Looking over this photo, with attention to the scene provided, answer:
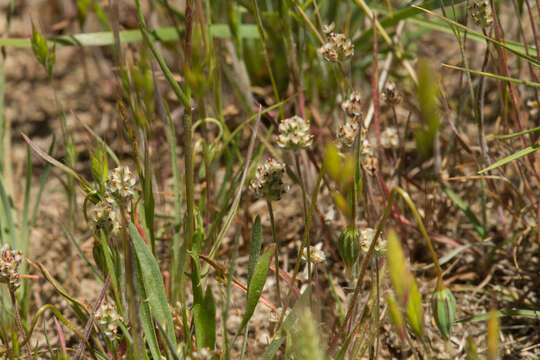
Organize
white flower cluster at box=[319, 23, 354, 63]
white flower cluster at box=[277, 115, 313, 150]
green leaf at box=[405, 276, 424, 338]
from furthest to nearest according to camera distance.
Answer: white flower cluster at box=[319, 23, 354, 63]
white flower cluster at box=[277, 115, 313, 150]
green leaf at box=[405, 276, 424, 338]

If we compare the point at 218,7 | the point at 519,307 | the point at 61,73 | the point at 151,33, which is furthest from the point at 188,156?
the point at 61,73

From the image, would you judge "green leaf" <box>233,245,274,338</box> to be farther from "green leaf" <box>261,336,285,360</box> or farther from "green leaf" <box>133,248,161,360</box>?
"green leaf" <box>133,248,161,360</box>

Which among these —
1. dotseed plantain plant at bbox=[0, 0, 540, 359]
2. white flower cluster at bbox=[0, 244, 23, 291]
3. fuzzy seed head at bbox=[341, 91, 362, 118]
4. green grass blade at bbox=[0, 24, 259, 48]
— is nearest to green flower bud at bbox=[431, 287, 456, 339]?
dotseed plantain plant at bbox=[0, 0, 540, 359]

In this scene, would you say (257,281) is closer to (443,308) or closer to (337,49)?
(443,308)

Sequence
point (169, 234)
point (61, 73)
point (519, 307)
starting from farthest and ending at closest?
point (61, 73), point (169, 234), point (519, 307)

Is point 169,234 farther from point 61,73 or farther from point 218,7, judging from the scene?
point 61,73

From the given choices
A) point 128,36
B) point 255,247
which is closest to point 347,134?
point 255,247

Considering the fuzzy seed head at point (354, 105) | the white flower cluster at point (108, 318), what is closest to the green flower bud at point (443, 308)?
the fuzzy seed head at point (354, 105)
